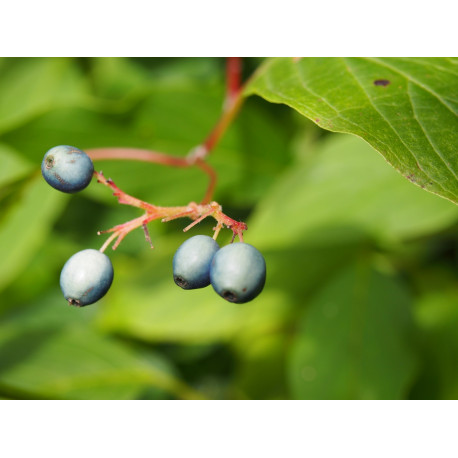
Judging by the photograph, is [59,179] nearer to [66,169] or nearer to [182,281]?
[66,169]

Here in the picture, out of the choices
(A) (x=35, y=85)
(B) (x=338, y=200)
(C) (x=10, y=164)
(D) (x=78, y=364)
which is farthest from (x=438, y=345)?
(A) (x=35, y=85)

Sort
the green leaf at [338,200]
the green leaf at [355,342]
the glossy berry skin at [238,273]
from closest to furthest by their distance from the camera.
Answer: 1. the glossy berry skin at [238,273]
2. the green leaf at [355,342]
3. the green leaf at [338,200]

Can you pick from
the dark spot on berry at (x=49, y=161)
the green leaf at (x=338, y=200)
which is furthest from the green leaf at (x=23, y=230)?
the dark spot on berry at (x=49, y=161)

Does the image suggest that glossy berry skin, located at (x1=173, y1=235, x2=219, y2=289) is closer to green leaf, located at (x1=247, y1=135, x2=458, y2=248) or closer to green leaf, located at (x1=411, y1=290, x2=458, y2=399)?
green leaf, located at (x1=247, y1=135, x2=458, y2=248)

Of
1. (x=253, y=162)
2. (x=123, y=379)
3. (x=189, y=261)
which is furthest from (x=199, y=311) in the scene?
(x=189, y=261)

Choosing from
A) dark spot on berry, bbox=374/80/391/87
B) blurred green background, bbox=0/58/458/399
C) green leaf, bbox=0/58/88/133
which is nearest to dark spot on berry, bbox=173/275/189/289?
dark spot on berry, bbox=374/80/391/87

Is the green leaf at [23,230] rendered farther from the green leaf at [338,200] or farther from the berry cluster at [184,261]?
the berry cluster at [184,261]

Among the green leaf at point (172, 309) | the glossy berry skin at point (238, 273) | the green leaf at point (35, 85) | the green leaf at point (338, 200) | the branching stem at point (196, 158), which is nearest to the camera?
the glossy berry skin at point (238, 273)

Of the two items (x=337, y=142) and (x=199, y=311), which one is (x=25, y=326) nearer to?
(x=199, y=311)
